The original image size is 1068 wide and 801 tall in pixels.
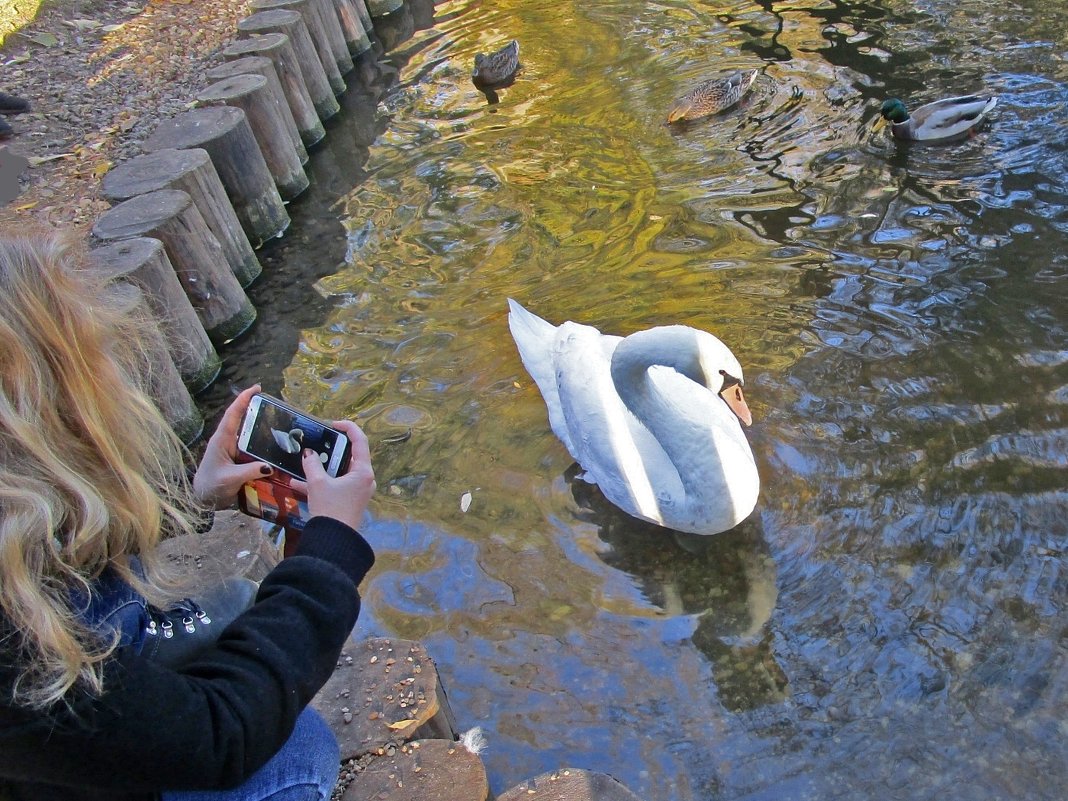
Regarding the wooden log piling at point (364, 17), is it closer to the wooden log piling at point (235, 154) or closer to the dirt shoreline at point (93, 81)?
the dirt shoreline at point (93, 81)

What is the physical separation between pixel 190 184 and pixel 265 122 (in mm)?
1397

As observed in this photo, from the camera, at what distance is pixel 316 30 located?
26.0 feet

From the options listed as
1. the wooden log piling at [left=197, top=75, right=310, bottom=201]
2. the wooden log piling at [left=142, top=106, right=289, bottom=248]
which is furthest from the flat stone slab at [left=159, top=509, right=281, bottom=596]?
the wooden log piling at [left=197, top=75, right=310, bottom=201]

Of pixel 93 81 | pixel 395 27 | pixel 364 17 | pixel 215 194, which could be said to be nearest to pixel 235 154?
pixel 215 194

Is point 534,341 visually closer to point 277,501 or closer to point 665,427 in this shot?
point 665,427

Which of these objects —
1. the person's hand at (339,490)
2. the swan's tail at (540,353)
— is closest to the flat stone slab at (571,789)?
the person's hand at (339,490)

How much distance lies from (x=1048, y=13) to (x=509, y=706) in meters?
7.15

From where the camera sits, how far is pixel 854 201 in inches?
214

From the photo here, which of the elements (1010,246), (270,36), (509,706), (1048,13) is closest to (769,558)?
(509,706)

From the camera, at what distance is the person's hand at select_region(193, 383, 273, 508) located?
213 cm

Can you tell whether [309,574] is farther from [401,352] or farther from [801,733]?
[401,352]

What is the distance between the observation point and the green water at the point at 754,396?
9.48 feet

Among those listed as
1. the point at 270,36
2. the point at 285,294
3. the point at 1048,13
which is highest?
the point at 270,36

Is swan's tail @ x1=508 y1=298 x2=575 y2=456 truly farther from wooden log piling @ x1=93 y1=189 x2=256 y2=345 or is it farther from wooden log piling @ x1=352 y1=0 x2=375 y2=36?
wooden log piling @ x1=352 y1=0 x2=375 y2=36
